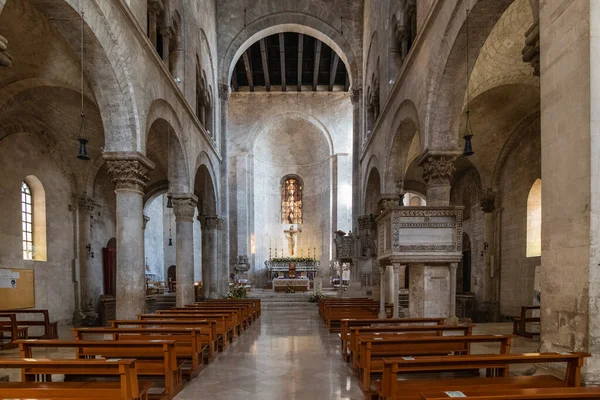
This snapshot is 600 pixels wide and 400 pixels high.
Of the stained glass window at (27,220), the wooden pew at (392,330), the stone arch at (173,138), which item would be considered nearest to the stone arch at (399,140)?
the wooden pew at (392,330)

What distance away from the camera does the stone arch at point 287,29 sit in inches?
926

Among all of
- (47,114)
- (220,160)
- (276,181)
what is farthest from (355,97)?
(47,114)

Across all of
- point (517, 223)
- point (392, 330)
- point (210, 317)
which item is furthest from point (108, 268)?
point (517, 223)

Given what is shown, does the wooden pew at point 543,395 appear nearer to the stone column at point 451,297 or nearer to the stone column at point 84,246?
the stone column at point 451,297

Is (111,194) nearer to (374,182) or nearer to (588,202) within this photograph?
(374,182)

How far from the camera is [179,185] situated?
1563 centimetres

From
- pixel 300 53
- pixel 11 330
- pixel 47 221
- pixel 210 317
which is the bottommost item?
pixel 11 330

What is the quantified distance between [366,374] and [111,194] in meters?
17.3

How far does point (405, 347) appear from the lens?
6.79 meters

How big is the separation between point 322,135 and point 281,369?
2568 centimetres

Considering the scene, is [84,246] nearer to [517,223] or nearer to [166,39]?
[166,39]

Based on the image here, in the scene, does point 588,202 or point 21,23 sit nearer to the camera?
point 588,202

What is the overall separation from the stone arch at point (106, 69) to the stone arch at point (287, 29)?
14119 millimetres

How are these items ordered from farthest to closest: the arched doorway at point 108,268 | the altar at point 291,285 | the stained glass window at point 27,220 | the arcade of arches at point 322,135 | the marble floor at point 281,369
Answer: the altar at point 291,285
the arched doorway at point 108,268
the stained glass window at point 27,220
the marble floor at point 281,369
the arcade of arches at point 322,135
